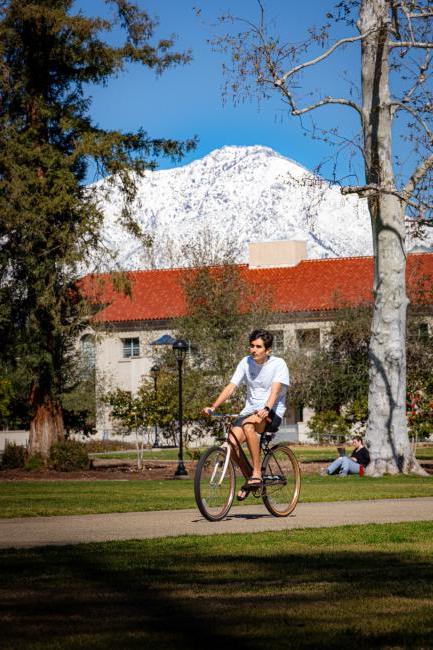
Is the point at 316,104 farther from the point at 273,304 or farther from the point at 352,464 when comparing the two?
the point at 273,304

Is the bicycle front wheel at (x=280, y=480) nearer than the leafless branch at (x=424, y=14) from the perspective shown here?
Yes

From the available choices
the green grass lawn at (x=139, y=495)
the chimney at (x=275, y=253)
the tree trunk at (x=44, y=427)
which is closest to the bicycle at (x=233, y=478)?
the green grass lawn at (x=139, y=495)

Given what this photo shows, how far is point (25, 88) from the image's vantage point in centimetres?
3012

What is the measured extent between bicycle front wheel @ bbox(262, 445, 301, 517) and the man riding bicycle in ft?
0.90

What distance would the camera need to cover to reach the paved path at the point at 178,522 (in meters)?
10.1

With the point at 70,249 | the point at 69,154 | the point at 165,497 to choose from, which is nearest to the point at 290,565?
the point at 165,497

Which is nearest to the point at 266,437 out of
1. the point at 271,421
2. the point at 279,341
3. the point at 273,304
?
the point at 271,421

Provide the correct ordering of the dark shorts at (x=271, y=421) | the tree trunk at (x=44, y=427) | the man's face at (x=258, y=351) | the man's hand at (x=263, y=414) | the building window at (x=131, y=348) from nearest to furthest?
1. the man's hand at (x=263, y=414)
2. the dark shorts at (x=271, y=421)
3. the man's face at (x=258, y=351)
4. the tree trunk at (x=44, y=427)
5. the building window at (x=131, y=348)

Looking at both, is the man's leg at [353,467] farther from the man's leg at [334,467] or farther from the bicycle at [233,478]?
the bicycle at [233,478]

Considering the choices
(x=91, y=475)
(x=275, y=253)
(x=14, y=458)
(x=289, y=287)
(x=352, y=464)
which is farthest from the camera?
(x=275, y=253)

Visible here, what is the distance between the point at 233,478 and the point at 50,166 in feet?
61.3

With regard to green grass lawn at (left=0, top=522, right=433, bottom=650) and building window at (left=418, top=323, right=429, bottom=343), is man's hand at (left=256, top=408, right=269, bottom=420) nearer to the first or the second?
green grass lawn at (left=0, top=522, right=433, bottom=650)

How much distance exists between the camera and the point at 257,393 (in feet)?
37.8

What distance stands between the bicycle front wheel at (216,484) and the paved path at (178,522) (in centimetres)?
14
